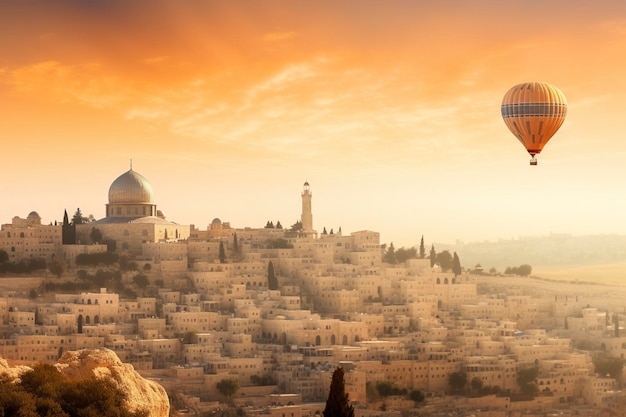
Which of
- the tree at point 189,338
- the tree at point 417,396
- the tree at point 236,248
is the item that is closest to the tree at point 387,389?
the tree at point 417,396

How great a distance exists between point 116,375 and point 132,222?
70.9ft

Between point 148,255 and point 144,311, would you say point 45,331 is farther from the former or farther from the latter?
point 148,255

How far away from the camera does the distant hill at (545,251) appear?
1916 inches

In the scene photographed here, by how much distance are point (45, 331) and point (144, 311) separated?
9.72 ft

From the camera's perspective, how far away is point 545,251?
165 ft

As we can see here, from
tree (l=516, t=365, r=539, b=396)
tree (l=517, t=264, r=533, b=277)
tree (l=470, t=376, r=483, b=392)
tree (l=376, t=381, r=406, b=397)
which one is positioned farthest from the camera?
tree (l=517, t=264, r=533, b=277)

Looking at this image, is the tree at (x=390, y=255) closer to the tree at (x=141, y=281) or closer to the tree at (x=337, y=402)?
the tree at (x=141, y=281)

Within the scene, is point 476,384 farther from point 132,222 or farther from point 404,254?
point 132,222

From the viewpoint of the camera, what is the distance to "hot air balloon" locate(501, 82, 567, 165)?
72.7 ft

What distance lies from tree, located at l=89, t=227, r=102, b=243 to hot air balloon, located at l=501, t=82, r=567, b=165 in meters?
14.7

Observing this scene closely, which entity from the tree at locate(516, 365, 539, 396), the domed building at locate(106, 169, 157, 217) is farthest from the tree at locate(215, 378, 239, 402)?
the domed building at locate(106, 169, 157, 217)

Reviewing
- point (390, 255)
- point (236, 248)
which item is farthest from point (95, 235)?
point (390, 255)

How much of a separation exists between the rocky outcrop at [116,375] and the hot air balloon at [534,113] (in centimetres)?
1036

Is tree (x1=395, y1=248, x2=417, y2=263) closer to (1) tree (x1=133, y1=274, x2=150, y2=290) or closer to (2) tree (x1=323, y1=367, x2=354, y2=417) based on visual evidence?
(1) tree (x1=133, y1=274, x2=150, y2=290)
